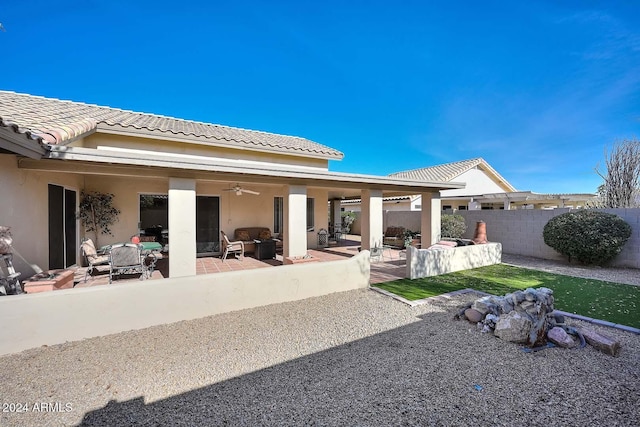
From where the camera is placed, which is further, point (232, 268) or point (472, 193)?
point (472, 193)

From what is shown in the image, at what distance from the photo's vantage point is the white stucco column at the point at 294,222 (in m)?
9.59

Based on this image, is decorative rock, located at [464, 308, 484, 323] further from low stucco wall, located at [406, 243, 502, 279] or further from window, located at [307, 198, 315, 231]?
window, located at [307, 198, 315, 231]

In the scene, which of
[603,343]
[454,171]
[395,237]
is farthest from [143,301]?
[454,171]

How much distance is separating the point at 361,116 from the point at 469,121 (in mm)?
8725

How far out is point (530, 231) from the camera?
13.4 metres

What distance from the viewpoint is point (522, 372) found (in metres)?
3.85

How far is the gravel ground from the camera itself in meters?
3.01

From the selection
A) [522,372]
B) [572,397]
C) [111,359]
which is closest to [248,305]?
[111,359]

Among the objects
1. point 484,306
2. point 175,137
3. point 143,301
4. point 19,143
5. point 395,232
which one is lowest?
point 484,306

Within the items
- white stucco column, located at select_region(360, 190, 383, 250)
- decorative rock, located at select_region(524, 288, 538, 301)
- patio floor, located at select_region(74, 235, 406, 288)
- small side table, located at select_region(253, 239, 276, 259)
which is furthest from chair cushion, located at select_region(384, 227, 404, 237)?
decorative rock, located at select_region(524, 288, 538, 301)

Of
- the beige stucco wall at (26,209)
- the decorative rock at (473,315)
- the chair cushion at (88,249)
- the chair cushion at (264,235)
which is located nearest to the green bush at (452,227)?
the chair cushion at (264,235)

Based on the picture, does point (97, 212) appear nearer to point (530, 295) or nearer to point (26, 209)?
point (26, 209)

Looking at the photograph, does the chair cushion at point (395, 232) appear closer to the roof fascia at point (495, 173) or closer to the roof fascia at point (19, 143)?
the roof fascia at point (495, 173)

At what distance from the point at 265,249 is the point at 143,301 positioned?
6.35 m
